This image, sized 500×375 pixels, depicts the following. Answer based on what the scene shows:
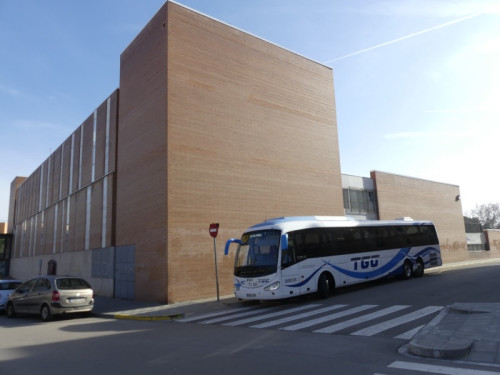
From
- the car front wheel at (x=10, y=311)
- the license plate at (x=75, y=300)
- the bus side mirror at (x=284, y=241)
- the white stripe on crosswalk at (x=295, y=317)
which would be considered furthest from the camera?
the car front wheel at (x=10, y=311)

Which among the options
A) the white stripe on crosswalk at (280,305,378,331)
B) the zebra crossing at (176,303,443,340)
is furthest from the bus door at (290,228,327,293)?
the white stripe on crosswalk at (280,305,378,331)

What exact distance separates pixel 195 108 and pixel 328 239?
9.21 m

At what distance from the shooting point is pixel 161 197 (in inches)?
692

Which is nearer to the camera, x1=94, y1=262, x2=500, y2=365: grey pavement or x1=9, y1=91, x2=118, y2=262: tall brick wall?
x1=94, y1=262, x2=500, y2=365: grey pavement

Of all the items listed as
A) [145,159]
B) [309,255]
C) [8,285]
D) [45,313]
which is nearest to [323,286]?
[309,255]

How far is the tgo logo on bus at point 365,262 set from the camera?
1631 cm

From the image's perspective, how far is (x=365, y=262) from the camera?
55.1 ft

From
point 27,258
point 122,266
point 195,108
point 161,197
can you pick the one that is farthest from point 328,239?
point 27,258

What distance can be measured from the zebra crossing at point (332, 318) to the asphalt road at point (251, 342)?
2 centimetres

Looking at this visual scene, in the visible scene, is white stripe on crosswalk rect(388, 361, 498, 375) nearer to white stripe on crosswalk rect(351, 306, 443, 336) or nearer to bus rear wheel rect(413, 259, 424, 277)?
white stripe on crosswalk rect(351, 306, 443, 336)

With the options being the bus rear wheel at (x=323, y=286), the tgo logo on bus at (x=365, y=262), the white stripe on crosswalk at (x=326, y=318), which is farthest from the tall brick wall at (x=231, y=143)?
the white stripe on crosswalk at (x=326, y=318)

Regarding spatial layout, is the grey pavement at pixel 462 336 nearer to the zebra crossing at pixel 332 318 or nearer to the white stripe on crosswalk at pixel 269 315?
the zebra crossing at pixel 332 318

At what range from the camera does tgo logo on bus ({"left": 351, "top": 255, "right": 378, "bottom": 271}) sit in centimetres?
1631

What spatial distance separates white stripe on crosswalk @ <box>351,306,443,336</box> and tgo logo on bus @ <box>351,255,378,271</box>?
5831 millimetres
